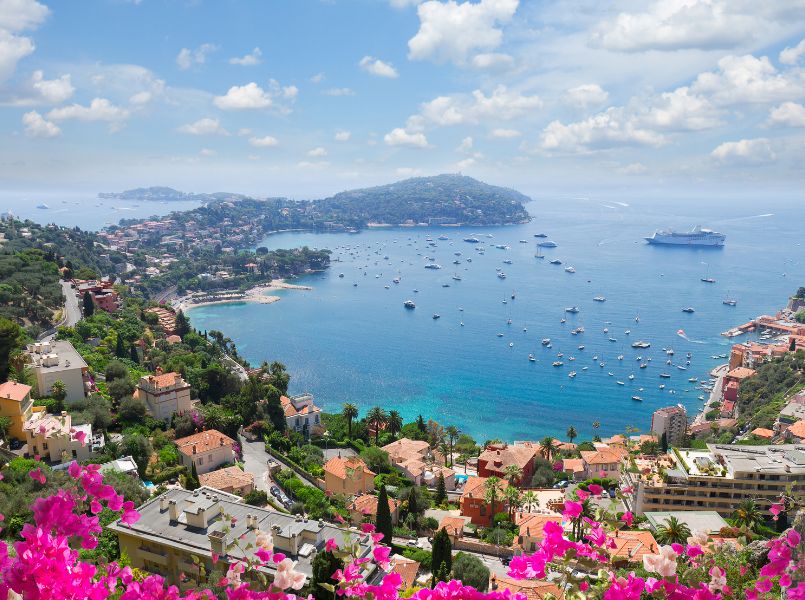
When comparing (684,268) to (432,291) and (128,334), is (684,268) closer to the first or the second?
(432,291)

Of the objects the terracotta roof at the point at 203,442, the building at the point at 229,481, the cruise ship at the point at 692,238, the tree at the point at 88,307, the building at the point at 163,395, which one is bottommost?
the building at the point at 229,481

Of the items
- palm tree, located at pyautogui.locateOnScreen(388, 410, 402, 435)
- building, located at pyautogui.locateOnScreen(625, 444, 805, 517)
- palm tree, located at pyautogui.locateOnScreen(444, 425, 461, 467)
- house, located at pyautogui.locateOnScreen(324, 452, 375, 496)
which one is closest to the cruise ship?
palm tree, located at pyautogui.locateOnScreen(444, 425, 461, 467)

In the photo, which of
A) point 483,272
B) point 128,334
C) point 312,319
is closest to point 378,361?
point 312,319

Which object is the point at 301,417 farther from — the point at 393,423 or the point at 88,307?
the point at 88,307

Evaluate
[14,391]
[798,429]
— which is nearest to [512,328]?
[798,429]

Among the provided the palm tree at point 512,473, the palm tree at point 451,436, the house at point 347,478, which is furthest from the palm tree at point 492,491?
the palm tree at point 451,436

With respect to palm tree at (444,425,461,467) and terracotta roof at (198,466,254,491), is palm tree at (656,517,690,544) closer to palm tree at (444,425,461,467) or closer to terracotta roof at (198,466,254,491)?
terracotta roof at (198,466,254,491)

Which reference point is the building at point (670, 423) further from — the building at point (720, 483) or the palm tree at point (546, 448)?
the building at point (720, 483)
